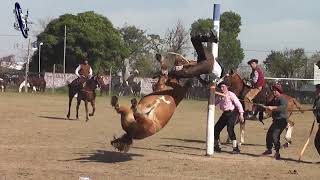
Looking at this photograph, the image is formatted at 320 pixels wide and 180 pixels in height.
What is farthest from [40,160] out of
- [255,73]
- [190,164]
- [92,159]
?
[255,73]

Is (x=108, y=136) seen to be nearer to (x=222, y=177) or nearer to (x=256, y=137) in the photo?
(x=256, y=137)

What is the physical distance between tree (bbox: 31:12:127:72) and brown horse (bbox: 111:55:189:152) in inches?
2375

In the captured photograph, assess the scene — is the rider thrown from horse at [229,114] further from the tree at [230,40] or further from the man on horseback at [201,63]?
the tree at [230,40]

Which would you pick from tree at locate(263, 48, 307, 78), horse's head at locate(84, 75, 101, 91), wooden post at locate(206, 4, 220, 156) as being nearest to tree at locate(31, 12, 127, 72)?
tree at locate(263, 48, 307, 78)

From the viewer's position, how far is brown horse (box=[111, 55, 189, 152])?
11625 mm

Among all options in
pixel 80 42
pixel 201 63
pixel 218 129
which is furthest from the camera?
pixel 80 42

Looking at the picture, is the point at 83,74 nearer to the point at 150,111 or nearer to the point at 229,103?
the point at 229,103

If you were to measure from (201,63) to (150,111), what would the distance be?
176 centimetres

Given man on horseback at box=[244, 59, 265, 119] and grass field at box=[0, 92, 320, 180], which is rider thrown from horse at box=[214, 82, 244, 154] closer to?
grass field at box=[0, 92, 320, 180]

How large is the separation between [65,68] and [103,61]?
4717 mm

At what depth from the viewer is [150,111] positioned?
11820 mm

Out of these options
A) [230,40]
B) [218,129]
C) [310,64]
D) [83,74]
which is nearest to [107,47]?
[230,40]

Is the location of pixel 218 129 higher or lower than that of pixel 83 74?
lower

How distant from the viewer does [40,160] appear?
41.0ft
